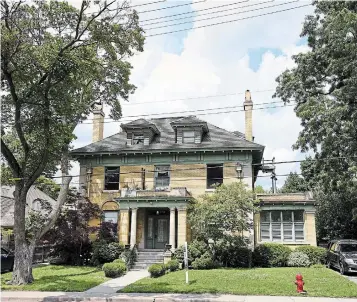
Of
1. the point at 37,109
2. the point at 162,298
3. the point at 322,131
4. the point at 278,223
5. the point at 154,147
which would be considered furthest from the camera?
the point at 154,147

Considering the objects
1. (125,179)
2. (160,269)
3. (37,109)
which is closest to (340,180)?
(160,269)

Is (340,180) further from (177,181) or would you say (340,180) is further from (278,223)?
(177,181)

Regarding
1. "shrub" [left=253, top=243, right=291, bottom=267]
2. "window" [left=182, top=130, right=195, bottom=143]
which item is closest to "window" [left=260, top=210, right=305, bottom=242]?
"shrub" [left=253, top=243, right=291, bottom=267]

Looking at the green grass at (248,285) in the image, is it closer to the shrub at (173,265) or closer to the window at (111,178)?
the shrub at (173,265)

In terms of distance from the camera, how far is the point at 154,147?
30.3 meters

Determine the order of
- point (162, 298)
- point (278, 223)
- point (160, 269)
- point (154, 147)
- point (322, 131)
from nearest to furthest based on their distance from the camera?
point (162, 298) < point (160, 269) < point (322, 131) < point (278, 223) < point (154, 147)

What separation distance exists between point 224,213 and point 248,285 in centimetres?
793

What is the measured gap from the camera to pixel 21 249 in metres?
17.9

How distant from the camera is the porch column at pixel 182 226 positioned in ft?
86.7

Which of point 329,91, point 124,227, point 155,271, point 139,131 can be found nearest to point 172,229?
point 124,227

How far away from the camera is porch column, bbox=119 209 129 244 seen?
27.5 meters

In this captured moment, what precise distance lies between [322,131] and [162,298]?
14965mm

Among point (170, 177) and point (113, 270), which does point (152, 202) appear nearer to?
point (170, 177)

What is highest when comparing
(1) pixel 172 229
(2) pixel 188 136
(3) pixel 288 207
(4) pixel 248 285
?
(2) pixel 188 136
